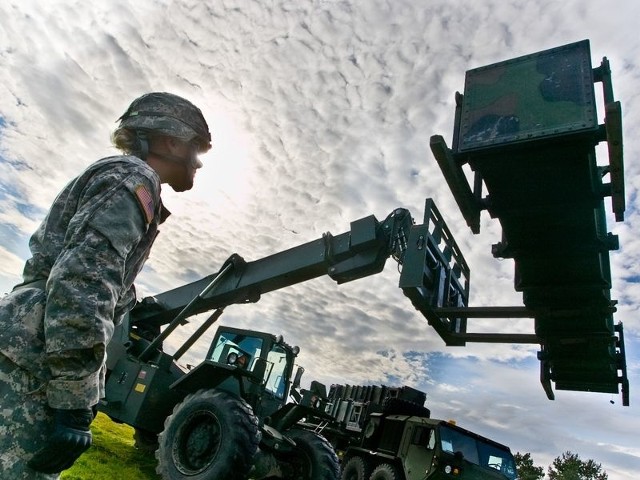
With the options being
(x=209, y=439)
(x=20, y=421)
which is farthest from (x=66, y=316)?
(x=209, y=439)

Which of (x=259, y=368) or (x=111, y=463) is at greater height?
(x=259, y=368)

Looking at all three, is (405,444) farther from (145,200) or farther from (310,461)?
(145,200)

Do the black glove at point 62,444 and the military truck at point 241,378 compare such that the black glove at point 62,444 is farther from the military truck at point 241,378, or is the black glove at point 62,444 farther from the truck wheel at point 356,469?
the truck wheel at point 356,469

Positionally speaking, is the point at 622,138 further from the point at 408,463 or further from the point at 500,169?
the point at 408,463

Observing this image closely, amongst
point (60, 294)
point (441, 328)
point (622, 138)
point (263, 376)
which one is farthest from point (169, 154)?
point (263, 376)

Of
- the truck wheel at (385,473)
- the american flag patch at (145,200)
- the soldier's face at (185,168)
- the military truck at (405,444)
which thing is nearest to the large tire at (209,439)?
the military truck at (405,444)

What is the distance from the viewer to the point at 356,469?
32.8 ft

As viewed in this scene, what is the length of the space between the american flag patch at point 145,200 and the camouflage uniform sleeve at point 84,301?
84mm

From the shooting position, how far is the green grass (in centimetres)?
479

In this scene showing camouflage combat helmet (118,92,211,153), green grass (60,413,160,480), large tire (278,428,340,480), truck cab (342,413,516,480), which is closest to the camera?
camouflage combat helmet (118,92,211,153)

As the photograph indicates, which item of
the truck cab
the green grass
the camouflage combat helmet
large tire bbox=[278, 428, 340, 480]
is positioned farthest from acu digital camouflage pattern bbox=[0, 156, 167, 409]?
the truck cab

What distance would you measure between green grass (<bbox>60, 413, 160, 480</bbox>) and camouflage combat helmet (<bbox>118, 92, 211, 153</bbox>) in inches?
169

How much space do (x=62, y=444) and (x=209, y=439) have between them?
4.53 metres

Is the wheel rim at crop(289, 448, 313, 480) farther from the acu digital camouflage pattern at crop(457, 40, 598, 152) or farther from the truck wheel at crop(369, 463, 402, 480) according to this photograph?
the acu digital camouflage pattern at crop(457, 40, 598, 152)
